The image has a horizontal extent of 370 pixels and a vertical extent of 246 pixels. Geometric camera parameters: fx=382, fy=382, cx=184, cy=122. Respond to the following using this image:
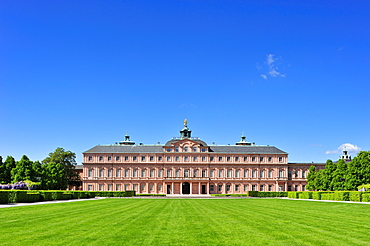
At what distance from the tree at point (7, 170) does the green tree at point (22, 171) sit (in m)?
2.40

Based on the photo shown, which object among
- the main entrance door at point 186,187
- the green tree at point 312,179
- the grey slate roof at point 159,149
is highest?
the grey slate roof at point 159,149

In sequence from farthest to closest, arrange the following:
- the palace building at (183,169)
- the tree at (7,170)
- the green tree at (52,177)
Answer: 1. the palace building at (183,169)
2. the green tree at (52,177)
3. the tree at (7,170)

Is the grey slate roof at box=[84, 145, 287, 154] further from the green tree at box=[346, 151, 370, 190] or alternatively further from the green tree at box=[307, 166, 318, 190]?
the green tree at box=[346, 151, 370, 190]

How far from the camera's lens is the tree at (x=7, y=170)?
76.8 m

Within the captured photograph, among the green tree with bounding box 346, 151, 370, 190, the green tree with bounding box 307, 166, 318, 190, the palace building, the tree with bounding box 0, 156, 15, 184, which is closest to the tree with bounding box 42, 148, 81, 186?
the palace building

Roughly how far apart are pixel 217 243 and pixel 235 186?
273 ft

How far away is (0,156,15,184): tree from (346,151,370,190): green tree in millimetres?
64223

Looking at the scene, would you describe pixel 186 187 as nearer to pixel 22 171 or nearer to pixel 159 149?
pixel 159 149

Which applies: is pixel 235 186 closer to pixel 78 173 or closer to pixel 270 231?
pixel 78 173

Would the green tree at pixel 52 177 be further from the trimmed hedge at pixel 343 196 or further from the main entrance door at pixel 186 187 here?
the trimmed hedge at pixel 343 196

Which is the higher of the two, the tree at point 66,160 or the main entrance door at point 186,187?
the tree at point 66,160

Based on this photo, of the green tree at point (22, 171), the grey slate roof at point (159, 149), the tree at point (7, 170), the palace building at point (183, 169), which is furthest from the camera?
the grey slate roof at point (159, 149)

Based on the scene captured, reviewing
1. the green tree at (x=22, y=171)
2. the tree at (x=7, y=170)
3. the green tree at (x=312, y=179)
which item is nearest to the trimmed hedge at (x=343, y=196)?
the green tree at (x=312, y=179)

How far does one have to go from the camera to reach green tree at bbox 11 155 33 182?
244ft
